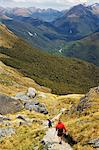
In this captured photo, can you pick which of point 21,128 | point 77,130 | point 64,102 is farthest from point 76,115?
point 64,102

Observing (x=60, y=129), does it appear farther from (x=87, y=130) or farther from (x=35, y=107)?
(x=35, y=107)

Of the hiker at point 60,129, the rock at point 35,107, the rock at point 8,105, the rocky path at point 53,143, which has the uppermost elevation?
the hiker at point 60,129

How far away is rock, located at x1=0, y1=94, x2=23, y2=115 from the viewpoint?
75188 millimetres

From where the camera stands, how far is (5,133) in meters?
44.2

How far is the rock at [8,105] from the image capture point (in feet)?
247

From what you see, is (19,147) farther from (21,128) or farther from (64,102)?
(64,102)

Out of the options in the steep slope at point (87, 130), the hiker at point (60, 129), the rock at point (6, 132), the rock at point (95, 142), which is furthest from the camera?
the rock at point (6, 132)

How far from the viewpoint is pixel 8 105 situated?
76250 millimetres

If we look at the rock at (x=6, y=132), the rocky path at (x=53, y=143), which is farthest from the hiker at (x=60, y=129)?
the rock at (x=6, y=132)

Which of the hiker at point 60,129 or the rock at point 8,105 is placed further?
the rock at point 8,105

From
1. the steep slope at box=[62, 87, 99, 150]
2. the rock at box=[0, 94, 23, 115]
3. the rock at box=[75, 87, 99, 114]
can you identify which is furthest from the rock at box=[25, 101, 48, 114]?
the steep slope at box=[62, 87, 99, 150]

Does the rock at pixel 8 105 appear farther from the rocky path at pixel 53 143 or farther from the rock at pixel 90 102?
the rocky path at pixel 53 143

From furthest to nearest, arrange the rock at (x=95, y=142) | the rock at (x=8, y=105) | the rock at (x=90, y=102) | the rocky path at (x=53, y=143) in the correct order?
the rock at (x=8, y=105)
the rock at (x=90, y=102)
the rocky path at (x=53, y=143)
the rock at (x=95, y=142)

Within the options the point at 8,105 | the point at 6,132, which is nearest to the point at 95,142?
the point at 6,132
